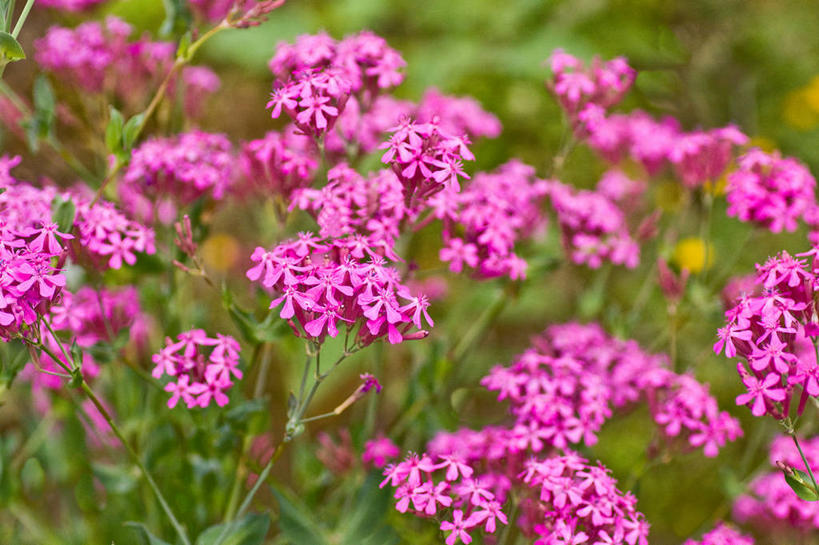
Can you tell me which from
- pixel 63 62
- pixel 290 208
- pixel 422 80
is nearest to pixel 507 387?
pixel 290 208

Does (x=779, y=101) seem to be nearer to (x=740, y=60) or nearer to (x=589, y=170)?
(x=740, y=60)

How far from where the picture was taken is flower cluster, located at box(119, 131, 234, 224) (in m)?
1.33

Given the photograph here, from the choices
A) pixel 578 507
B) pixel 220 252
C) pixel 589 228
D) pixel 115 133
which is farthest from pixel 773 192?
pixel 220 252

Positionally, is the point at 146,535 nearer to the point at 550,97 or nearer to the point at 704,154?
the point at 704,154

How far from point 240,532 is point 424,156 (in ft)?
1.90

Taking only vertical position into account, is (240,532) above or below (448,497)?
below

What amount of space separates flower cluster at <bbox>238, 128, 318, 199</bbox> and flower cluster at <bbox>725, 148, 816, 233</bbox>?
2.49 ft

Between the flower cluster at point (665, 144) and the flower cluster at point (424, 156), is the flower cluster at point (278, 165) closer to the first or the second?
the flower cluster at point (424, 156)

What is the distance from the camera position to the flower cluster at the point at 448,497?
999 millimetres

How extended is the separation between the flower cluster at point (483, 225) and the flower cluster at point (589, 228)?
14 centimetres

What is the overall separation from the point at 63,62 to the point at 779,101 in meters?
2.33

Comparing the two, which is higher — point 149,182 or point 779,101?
point 149,182

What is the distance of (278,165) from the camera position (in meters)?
1.27

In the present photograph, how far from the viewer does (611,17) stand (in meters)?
2.77
